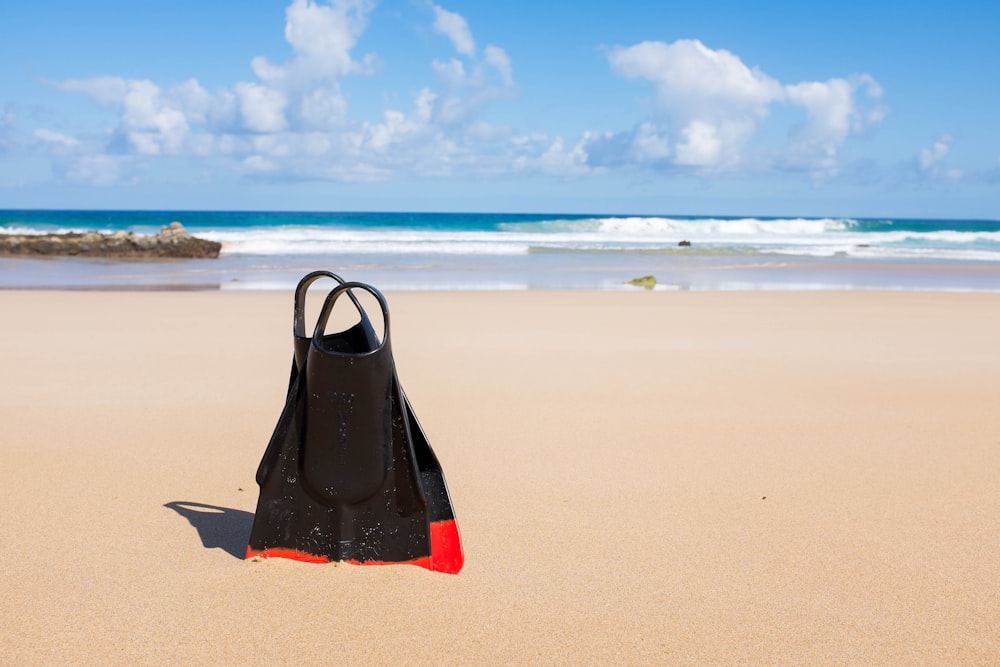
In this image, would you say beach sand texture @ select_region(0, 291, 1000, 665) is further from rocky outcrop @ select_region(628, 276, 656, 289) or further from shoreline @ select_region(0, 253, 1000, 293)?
shoreline @ select_region(0, 253, 1000, 293)

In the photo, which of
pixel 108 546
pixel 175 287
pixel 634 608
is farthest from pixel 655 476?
pixel 175 287

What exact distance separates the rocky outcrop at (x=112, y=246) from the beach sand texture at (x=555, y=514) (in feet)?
64.5

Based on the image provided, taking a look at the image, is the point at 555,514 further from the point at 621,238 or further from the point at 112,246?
the point at 621,238

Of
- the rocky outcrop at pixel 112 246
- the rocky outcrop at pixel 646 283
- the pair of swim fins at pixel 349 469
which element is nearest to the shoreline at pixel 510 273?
the rocky outcrop at pixel 646 283

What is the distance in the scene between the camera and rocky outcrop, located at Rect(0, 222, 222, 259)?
84.5 feet

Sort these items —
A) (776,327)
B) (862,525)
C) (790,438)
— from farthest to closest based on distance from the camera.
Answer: (776,327) → (790,438) → (862,525)

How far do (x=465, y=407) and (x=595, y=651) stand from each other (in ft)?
10.0

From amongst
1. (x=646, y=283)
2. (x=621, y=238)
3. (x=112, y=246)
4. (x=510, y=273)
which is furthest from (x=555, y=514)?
(x=621, y=238)

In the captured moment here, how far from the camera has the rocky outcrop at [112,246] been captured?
1014 inches

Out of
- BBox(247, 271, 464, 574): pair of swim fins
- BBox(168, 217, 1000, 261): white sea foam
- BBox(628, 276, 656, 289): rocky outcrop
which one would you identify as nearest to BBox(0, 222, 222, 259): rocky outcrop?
BBox(168, 217, 1000, 261): white sea foam

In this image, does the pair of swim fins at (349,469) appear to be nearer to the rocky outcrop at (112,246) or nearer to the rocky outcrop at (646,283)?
the rocky outcrop at (646,283)

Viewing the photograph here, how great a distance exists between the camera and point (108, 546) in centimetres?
301

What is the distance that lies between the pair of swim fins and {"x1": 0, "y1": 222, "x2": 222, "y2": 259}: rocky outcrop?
81.2 feet

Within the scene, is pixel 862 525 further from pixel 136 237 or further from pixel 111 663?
pixel 136 237
